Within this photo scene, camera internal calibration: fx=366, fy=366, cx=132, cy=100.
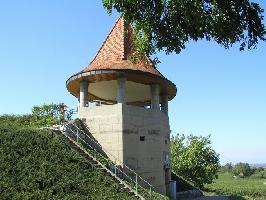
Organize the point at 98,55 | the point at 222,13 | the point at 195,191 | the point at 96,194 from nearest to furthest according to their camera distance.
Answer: the point at 222,13 → the point at 96,194 → the point at 98,55 → the point at 195,191

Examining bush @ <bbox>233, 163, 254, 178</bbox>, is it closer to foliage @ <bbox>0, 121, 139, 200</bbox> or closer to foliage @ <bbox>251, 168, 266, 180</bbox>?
foliage @ <bbox>251, 168, 266, 180</bbox>

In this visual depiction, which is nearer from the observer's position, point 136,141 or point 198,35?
point 198,35

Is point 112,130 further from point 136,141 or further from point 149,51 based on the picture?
point 149,51

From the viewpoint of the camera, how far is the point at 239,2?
12.1 meters

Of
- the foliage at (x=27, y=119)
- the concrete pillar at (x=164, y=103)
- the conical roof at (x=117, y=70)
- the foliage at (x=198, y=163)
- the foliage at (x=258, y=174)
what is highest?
the conical roof at (x=117, y=70)

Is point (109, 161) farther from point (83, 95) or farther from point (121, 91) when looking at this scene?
point (83, 95)

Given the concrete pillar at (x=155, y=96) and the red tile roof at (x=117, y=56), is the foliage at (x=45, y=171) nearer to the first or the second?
the red tile roof at (x=117, y=56)

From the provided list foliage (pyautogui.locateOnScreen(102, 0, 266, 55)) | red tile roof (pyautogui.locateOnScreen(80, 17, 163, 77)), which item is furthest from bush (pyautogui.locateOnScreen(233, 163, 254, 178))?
foliage (pyautogui.locateOnScreen(102, 0, 266, 55))

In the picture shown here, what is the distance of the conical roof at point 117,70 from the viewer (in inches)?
972

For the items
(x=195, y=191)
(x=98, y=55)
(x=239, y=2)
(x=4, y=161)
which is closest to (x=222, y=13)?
(x=239, y=2)

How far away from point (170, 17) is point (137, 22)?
131cm

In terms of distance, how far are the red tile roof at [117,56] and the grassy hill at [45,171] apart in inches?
259

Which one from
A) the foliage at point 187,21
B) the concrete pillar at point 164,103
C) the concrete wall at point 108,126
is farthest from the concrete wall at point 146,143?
the foliage at point 187,21

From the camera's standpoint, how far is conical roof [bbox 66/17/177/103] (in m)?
24.7
